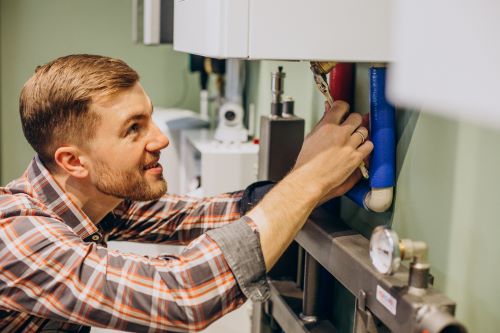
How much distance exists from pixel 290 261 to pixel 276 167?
233mm

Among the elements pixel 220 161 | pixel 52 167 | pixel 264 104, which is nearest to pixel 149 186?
pixel 52 167

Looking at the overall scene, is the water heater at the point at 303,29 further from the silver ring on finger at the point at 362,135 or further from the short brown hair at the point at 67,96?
the short brown hair at the point at 67,96

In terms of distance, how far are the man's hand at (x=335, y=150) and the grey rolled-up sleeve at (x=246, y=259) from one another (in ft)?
0.47

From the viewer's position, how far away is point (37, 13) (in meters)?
2.94

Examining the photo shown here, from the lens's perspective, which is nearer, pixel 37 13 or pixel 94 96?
pixel 94 96

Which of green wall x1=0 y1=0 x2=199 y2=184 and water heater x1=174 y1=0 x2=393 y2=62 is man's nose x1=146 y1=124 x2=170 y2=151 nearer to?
water heater x1=174 y1=0 x2=393 y2=62

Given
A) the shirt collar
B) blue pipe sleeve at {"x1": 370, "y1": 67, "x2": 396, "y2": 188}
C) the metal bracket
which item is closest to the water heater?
blue pipe sleeve at {"x1": 370, "y1": 67, "x2": 396, "y2": 188}

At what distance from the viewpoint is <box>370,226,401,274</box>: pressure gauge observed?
2.70ft

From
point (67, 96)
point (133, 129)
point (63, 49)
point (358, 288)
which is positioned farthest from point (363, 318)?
point (63, 49)

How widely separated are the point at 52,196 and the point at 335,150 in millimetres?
555

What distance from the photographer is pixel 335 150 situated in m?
1.03

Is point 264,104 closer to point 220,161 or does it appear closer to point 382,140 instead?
point 220,161

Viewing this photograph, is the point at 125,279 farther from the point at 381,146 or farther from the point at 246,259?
the point at 381,146

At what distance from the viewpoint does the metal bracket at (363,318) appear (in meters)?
0.96
